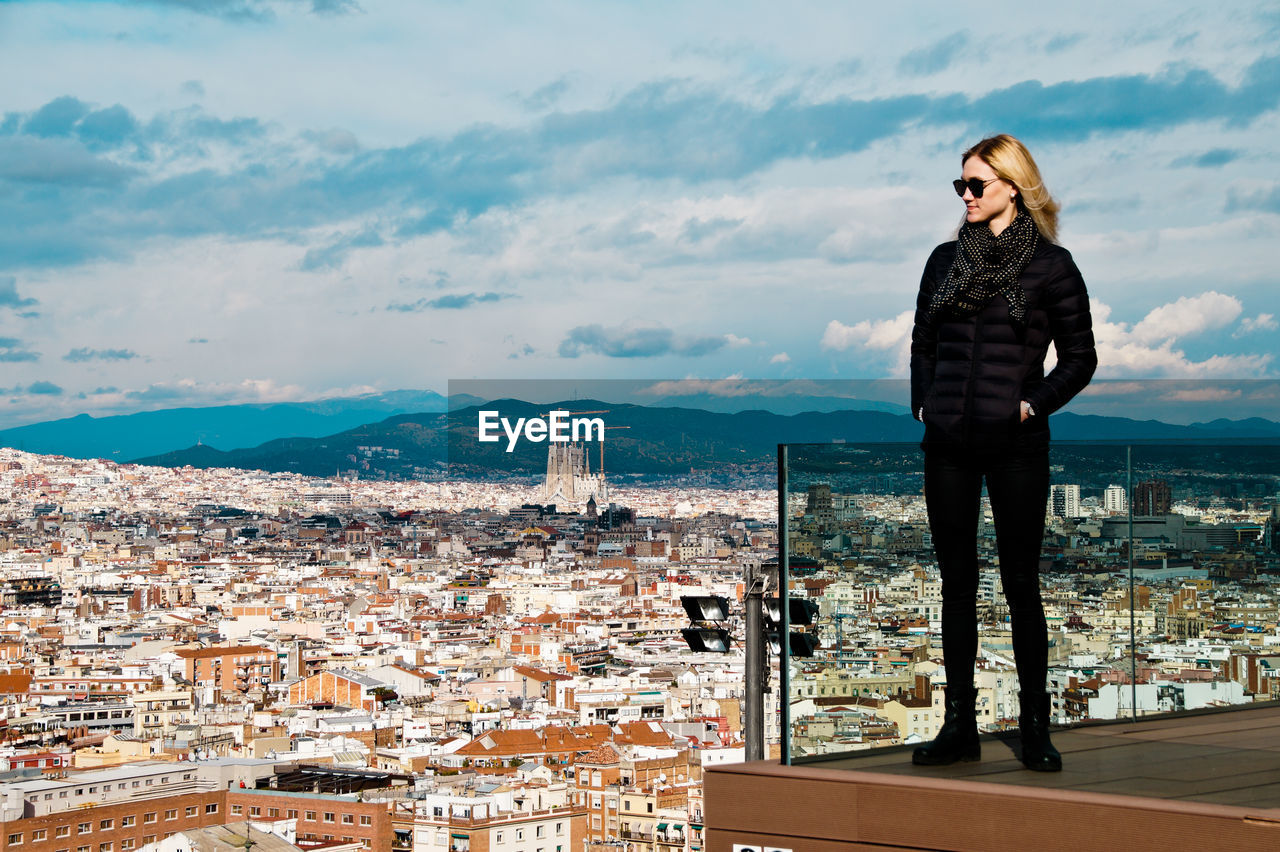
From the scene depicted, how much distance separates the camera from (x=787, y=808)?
2.01 meters

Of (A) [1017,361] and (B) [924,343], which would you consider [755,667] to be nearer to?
(B) [924,343]

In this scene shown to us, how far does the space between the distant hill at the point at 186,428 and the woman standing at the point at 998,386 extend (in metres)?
70.4

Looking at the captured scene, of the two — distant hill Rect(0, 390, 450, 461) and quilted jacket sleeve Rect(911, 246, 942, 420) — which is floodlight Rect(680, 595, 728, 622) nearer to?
quilted jacket sleeve Rect(911, 246, 942, 420)

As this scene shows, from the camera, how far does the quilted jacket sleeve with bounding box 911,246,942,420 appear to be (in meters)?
2.12

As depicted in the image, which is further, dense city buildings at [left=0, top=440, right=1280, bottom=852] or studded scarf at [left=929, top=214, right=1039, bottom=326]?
dense city buildings at [left=0, top=440, right=1280, bottom=852]

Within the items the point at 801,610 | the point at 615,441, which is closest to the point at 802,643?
the point at 801,610

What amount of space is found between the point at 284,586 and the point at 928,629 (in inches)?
1592

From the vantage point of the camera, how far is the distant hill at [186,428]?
74.5m

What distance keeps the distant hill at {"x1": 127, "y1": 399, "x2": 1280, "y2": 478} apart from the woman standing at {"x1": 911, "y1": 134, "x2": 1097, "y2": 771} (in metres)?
0.29

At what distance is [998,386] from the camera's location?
202cm

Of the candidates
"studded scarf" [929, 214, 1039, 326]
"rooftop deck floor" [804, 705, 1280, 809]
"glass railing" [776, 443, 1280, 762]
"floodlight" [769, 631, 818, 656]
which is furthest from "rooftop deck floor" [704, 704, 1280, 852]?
"studded scarf" [929, 214, 1039, 326]

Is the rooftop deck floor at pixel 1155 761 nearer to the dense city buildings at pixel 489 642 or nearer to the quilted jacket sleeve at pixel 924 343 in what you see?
the dense city buildings at pixel 489 642

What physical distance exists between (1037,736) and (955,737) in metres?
0.13

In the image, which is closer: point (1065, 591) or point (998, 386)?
point (998, 386)
